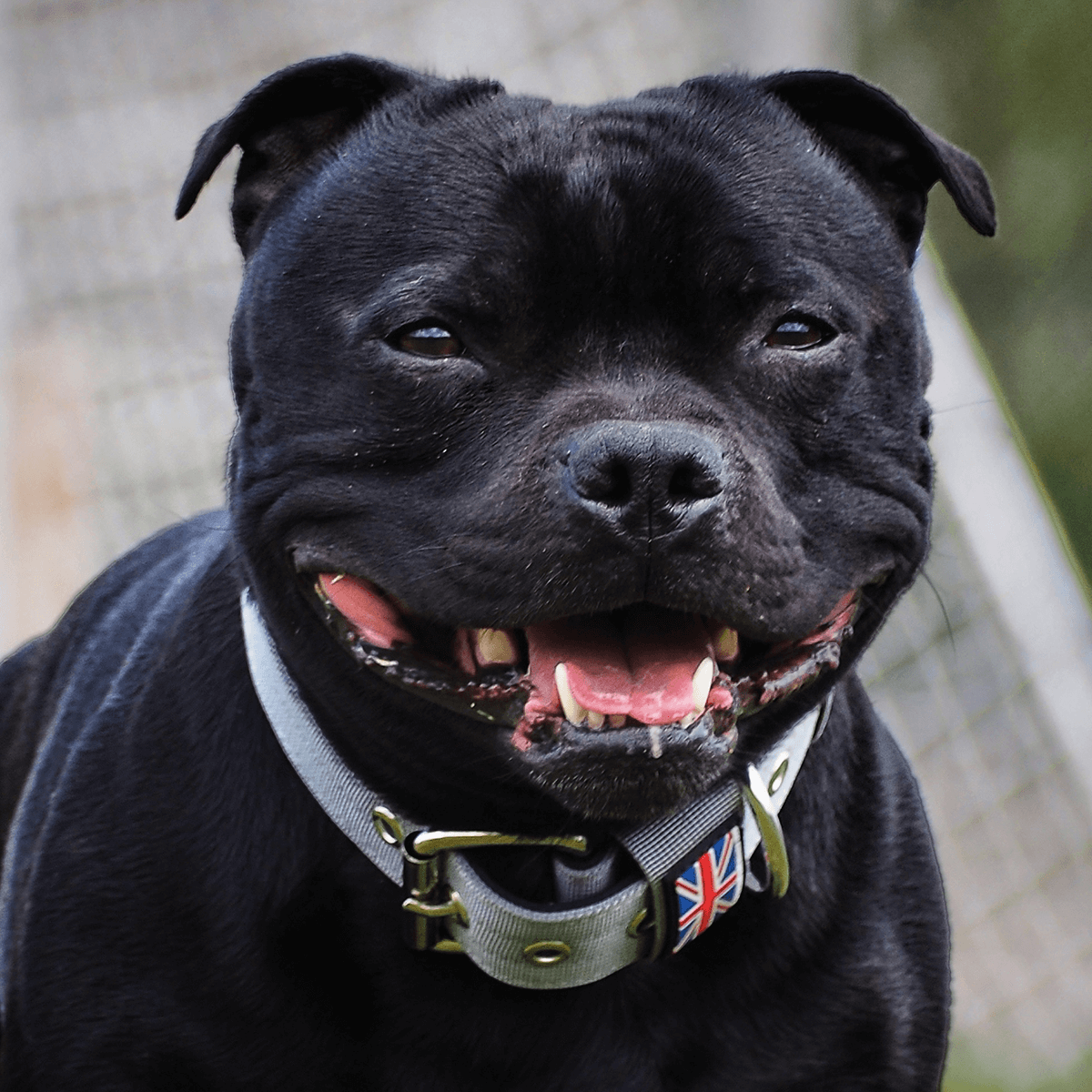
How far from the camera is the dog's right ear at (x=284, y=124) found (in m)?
2.61

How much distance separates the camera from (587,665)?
7.75 feet

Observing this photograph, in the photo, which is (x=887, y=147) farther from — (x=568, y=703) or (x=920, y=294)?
(x=920, y=294)

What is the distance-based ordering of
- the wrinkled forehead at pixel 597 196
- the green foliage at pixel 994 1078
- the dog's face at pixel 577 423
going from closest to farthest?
1. the dog's face at pixel 577 423
2. the wrinkled forehead at pixel 597 196
3. the green foliage at pixel 994 1078

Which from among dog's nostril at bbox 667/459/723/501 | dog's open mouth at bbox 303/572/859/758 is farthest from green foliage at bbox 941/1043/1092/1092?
dog's nostril at bbox 667/459/723/501

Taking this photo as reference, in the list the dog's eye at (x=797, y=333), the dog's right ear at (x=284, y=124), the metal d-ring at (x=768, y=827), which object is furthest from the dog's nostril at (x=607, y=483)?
the dog's right ear at (x=284, y=124)

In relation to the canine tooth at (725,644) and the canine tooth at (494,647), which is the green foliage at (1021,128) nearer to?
the canine tooth at (725,644)

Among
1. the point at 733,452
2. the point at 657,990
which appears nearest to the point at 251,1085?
the point at 657,990

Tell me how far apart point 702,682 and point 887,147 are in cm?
106

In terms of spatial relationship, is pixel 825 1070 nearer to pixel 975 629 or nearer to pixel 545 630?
pixel 545 630

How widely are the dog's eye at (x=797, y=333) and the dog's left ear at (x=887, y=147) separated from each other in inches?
15.4

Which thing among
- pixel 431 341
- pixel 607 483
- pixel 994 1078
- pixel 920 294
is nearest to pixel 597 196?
pixel 431 341

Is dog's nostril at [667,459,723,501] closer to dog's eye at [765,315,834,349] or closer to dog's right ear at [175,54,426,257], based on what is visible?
dog's eye at [765,315,834,349]

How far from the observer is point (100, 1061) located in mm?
2609

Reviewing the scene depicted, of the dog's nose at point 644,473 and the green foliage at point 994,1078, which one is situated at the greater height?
the dog's nose at point 644,473
